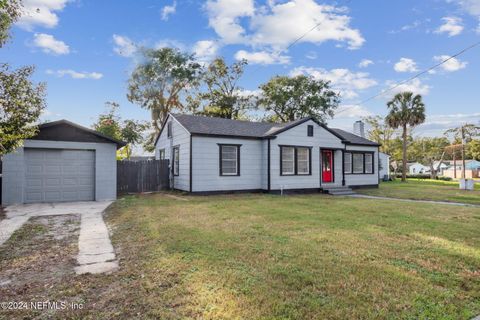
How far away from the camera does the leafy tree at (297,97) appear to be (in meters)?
31.0

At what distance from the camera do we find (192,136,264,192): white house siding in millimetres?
13766

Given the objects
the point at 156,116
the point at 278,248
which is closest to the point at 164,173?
the point at 278,248

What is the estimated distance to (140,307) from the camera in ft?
9.77

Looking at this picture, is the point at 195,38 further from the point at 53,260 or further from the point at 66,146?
the point at 53,260

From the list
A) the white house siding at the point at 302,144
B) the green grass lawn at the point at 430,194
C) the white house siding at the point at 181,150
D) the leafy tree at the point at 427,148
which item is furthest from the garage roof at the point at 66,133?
the leafy tree at the point at 427,148

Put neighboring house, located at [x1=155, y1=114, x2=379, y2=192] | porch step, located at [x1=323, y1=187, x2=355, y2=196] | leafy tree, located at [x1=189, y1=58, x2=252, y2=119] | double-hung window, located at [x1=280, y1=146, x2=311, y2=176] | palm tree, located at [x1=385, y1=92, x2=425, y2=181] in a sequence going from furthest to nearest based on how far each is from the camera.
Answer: leafy tree, located at [x1=189, y1=58, x2=252, y2=119] → palm tree, located at [x1=385, y1=92, x2=425, y2=181] → porch step, located at [x1=323, y1=187, x2=355, y2=196] → double-hung window, located at [x1=280, y1=146, x2=311, y2=176] → neighboring house, located at [x1=155, y1=114, x2=379, y2=192]

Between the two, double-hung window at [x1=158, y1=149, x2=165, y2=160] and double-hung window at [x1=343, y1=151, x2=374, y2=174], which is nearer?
double-hung window at [x1=158, y1=149, x2=165, y2=160]

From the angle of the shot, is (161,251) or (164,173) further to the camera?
(164,173)

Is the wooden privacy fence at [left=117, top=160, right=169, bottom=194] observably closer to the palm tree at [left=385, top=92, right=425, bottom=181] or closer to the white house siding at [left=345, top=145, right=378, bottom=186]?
the white house siding at [left=345, top=145, right=378, bottom=186]

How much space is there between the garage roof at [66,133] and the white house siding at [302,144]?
8127mm

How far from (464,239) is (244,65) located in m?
28.8

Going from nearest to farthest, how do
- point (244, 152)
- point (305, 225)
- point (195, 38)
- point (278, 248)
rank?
point (278, 248) < point (305, 225) < point (244, 152) < point (195, 38)

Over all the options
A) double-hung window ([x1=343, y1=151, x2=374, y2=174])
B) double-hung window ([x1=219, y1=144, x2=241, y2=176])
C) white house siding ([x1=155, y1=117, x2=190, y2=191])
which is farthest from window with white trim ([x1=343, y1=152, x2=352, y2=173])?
white house siding ([x1=155, y1=117, x2=190, y2=191])

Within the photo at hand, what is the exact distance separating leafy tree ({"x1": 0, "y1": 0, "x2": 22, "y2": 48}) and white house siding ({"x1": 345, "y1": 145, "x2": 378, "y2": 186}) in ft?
58.2
